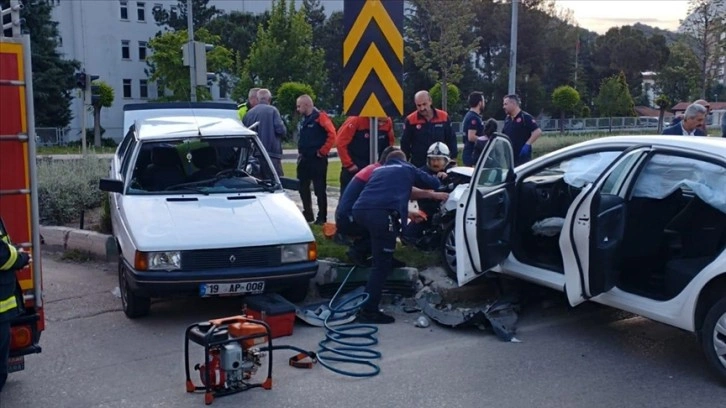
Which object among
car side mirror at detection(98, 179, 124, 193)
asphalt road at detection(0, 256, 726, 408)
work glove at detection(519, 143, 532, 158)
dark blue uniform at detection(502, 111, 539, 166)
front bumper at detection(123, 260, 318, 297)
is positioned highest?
dark blue uniform at detection(502, 111, 539, 166)

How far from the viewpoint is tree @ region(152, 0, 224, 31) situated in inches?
2229

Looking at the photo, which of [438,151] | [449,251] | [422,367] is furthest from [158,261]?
→ [438,151]

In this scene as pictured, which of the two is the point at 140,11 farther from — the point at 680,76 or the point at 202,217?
the point at 202,217

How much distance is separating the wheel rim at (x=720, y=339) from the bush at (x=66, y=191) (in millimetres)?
8742

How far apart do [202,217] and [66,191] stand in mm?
5743

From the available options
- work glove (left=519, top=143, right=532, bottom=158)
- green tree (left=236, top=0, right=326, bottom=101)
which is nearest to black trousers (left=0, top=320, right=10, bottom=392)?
work glove (left=519, top=143, right=532, bottom=158)

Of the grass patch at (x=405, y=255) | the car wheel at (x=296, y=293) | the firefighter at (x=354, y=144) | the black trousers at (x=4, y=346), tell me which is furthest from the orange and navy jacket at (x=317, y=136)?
the black trousers at (x=4, y=346)

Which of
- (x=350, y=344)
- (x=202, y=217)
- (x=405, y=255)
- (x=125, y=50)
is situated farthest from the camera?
(x=125, y=50)

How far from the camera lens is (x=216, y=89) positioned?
59719 millimetres

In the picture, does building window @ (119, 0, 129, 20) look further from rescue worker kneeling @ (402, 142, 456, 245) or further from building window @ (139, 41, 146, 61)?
rescue worker kneeling @ (402, 142, 456, 245)

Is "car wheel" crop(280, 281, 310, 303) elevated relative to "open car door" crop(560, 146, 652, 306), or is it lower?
lower

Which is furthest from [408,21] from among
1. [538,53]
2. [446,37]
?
[446,37]

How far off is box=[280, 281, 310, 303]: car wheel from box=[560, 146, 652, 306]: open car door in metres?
2.51

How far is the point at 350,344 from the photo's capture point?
6195 millimetres
